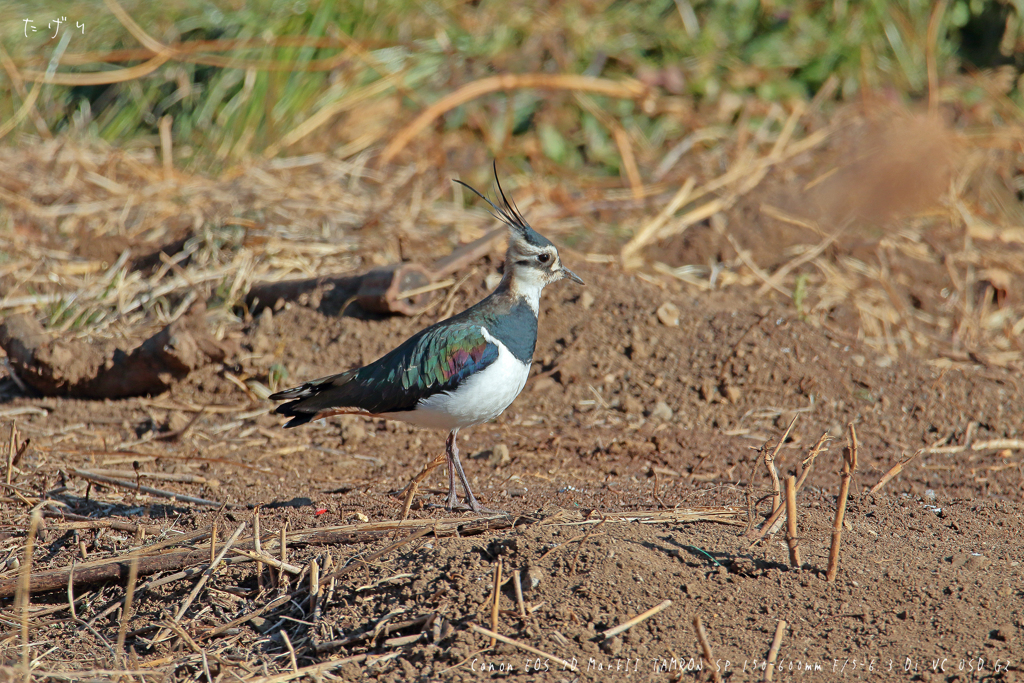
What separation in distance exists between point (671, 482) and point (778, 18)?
623 cm

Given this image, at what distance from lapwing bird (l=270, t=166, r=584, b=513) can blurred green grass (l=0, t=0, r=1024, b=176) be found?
4181mm

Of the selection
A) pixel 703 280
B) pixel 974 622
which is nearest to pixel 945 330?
pixel 703 280

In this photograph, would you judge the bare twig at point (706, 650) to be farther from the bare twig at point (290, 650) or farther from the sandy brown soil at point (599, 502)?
the bare twig at point (290, 650)

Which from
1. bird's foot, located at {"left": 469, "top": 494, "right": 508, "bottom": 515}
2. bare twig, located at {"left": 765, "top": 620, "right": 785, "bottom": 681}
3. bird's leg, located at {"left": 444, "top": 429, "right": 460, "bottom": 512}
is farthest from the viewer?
bird's leg, located at {"left": 444, "top": 429, "right": 460, "bottom": 512}

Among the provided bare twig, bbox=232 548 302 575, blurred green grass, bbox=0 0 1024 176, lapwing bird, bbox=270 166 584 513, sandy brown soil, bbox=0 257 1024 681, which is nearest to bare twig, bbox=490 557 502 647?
sandy brown soil, bbox=0 257 1024 681

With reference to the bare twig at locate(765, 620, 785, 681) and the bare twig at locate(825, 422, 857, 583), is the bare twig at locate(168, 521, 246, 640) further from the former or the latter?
the bare twig at locate(825, 422, 857, 583)

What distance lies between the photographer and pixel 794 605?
3.07m

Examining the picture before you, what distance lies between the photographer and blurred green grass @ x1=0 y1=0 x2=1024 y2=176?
841 centimetres

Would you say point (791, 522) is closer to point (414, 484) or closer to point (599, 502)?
point (599, 502)

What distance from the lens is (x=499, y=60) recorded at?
858 cm

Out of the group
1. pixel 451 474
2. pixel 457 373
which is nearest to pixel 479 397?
pixel 457 373

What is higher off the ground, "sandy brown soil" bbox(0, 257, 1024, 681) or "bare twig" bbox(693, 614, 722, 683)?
"bare twig" bbox(693, 614, 722, 683)

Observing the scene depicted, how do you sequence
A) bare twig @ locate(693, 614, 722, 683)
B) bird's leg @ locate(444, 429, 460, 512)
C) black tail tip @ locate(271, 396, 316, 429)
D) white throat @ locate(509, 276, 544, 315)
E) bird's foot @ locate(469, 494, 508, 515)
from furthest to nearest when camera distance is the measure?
white throat @ locate(509, 276, 544, 315) < black tail tip @ locate(271, 396, 316, 429) < bird's leg @ locate(444, 429, 460, 512) < bird's foot @ locate(469, 494, 508, 515) < bare twig @ locate(693, 614, 722, 683)

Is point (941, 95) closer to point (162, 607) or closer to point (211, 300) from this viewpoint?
point (211, 300)
